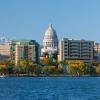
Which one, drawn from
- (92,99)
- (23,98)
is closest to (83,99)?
(92,99)

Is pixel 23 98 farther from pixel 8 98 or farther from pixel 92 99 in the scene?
pixel 92 99

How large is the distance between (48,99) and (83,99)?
3553 mm

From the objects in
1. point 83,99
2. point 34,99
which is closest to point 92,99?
point 83,99

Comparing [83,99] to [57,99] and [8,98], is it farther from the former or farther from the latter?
[8,98]

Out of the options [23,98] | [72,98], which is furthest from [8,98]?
[72,98]

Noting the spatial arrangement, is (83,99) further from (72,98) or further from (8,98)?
(8,98)

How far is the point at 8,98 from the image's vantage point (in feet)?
234

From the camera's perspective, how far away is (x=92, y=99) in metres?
69.2

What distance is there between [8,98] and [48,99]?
4133 millimetres

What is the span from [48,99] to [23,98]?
313cm

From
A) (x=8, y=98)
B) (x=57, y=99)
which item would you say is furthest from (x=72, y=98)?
(x=8, y=98)

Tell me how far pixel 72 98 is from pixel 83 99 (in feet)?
9.62

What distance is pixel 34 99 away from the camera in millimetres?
70438

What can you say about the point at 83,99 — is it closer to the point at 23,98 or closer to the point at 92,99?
the point at 92,99
